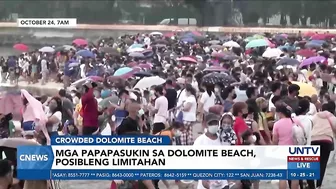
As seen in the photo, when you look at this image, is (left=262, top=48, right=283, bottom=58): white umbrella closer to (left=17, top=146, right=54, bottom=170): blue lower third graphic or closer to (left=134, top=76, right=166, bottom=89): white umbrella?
(left=134, top=76, right=166, bottom=89): white umbrella

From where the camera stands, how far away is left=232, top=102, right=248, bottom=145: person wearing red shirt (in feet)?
28.2

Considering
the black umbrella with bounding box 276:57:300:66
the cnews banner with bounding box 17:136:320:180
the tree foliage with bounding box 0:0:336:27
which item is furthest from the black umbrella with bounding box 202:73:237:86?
the tree foliage with bounding box 0:0:336:27

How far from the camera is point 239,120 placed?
8750 millimetres

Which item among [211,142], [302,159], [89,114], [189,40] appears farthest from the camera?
[189,40]

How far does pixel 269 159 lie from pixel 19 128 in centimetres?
307

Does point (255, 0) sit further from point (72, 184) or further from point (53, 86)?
point (72, 184)

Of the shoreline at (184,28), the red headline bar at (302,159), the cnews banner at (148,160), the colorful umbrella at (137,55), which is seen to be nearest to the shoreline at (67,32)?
the shoreline at (184,28)

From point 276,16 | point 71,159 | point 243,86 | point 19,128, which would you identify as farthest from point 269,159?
point 276,16

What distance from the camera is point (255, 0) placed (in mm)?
55031

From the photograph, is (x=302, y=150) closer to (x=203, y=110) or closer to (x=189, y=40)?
(x=203, y=110)

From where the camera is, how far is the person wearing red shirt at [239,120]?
859 cm

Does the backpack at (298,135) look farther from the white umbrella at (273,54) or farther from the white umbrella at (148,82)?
the white umbrella at (273,54)

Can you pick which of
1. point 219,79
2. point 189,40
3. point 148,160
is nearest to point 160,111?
point 219,79

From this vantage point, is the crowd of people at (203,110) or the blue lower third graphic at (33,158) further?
the crowd of people at (203,110)
